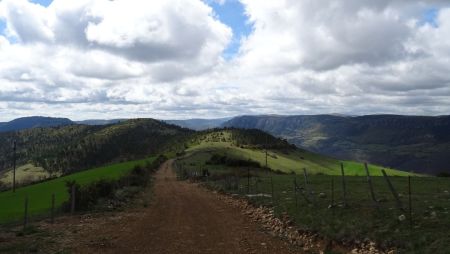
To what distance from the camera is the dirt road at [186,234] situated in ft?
59.0

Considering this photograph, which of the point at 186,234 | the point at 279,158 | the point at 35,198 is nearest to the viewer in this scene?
the point at 186,234

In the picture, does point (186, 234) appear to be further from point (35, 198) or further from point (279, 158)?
point (279, 158)

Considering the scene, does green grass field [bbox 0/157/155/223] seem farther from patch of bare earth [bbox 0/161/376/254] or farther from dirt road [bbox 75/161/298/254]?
dirt road [bbox 75/161/298/254]

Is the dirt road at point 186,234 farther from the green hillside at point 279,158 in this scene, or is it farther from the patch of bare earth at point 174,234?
the green hillside at point 279,158

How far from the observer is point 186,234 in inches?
835

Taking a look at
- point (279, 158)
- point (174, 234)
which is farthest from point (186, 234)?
point (279, 158)

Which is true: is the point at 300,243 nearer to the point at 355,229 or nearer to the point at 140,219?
the point at 355,229

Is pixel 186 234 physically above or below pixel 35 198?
above

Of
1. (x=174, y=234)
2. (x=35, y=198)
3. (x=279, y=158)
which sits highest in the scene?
(x=174, y=234)

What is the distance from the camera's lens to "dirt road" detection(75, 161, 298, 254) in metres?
18.0

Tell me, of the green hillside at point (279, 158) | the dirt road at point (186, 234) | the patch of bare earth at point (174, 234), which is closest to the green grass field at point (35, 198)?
the patch of bare earth at point (174, 234)

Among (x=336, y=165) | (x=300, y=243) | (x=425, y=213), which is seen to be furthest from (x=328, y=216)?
(x=336, y=165)

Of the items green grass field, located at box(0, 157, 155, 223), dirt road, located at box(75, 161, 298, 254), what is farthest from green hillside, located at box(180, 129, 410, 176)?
dirt road, located at box(75, 161, 298, 254)

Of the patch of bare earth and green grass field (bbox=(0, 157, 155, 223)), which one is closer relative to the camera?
the patch of bare earth
